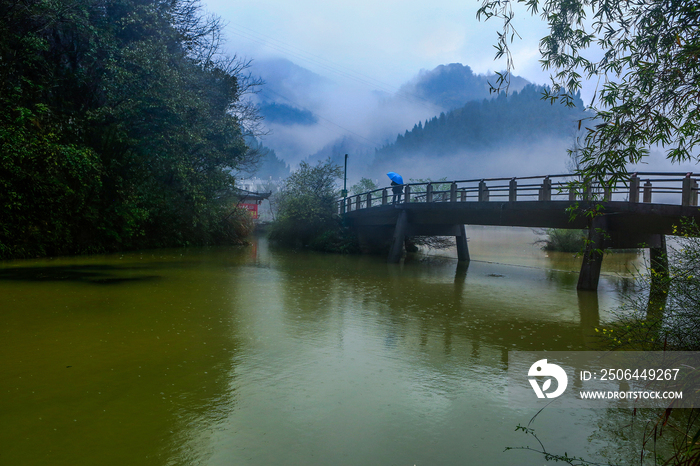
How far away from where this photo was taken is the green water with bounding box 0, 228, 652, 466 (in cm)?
423

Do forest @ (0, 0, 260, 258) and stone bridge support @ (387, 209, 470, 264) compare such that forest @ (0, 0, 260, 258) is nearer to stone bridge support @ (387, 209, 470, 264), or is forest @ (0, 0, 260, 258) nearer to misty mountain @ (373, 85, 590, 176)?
stone bridge support @ (387, 209, 470, 264)

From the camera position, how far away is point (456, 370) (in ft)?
21.2

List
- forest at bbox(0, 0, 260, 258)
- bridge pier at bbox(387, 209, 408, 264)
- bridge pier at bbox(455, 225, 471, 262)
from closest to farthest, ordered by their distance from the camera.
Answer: forest at bbox(0, 0, 260, 258) → bridge pier at bbox(387, 209, 408, 264) → bridge pier at bbox(455, 225, 471, 262)

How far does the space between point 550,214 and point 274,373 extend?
45.1ft

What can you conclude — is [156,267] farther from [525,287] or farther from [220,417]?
[220,417]

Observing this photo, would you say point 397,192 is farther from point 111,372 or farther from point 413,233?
point 111,372

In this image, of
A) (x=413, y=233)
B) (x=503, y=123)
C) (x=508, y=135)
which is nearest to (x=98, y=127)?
(x=413, y=233)

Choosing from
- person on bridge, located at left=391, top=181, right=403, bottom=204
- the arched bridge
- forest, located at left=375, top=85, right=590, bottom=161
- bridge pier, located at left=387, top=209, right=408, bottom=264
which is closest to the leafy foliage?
the arched bridge

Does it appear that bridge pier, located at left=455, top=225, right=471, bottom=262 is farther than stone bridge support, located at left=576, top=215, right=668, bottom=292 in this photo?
Yes

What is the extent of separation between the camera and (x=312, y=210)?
94.3ft

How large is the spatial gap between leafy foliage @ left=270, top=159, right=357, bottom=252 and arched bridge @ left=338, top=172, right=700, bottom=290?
1082 mm

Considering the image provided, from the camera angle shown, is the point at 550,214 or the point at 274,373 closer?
the point at 274,373

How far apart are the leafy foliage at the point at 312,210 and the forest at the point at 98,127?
235 inches

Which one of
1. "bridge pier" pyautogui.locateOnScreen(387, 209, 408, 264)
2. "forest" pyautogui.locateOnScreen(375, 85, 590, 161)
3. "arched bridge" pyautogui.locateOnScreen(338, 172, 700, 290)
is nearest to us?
"arched bridge" pyautogui.locateOnScreen(338, 172, 700, 290)
